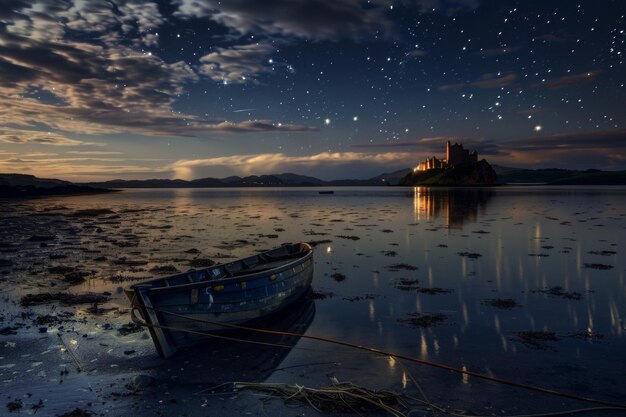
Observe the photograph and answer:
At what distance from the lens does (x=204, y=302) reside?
11547 mm

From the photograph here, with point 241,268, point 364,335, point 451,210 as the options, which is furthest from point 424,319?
point 451,210

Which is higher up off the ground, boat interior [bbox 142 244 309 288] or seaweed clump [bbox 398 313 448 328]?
boat interior [bbox 142 244 309 288]

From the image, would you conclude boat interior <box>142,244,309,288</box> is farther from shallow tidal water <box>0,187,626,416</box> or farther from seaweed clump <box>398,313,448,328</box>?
seaweed clump <box>398,313,448,328</box>

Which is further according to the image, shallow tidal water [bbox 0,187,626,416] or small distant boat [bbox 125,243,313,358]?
small distant boat [bbox 125,243,313,358]

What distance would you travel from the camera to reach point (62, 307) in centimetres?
1473

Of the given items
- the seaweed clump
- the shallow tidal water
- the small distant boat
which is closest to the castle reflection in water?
the shallow tidal water

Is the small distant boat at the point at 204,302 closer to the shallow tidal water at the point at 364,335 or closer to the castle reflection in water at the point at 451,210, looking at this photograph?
the shallow tidal water at the point at 364,335

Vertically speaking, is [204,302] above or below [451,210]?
above

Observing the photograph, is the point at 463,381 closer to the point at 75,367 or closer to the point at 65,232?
the point at 75,367

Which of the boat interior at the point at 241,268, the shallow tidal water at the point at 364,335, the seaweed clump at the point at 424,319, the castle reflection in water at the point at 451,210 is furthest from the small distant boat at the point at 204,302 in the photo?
the castle reflection in water at the point at 451,210

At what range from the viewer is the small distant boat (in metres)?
10.7

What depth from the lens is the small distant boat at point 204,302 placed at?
1070 cm

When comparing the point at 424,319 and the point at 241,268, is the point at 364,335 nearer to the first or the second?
the point at 424,319

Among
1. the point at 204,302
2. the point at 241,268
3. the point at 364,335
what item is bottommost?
the point at 364,335
